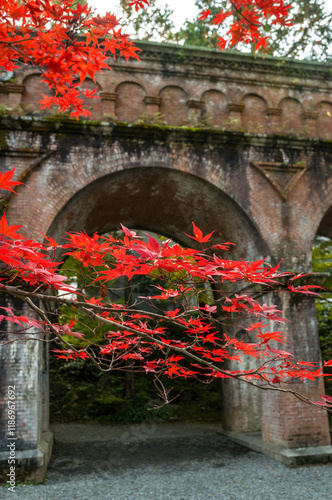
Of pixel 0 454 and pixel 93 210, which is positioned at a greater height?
pixel 93 210

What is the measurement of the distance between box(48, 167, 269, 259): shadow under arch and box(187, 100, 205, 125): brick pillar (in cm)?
161

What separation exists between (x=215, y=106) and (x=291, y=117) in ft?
6.26

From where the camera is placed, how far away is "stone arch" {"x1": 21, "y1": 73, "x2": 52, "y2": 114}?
8.65 metres

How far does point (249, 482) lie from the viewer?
6750 millimetres

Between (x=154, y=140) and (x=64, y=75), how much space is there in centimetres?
501

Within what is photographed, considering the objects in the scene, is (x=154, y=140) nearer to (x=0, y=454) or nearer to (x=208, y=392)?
(x=0, y=454)

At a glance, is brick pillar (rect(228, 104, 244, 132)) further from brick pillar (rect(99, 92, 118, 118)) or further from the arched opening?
brick pillar (rect(99, 92, 118, 118))

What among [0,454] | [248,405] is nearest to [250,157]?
[248,405]

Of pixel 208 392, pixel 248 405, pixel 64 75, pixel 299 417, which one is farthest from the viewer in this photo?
pixel 208 392

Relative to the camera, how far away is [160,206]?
968cm

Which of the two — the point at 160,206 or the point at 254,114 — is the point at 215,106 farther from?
the point at 160,206

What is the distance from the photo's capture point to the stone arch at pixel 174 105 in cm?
934

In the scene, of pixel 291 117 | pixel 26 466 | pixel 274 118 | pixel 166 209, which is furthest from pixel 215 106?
pixel 26 466

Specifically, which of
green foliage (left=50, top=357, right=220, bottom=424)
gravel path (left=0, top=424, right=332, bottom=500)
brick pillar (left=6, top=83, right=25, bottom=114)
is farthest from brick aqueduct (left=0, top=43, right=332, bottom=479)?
green foliage (left=50, top=357, right=220, bottom=424)
